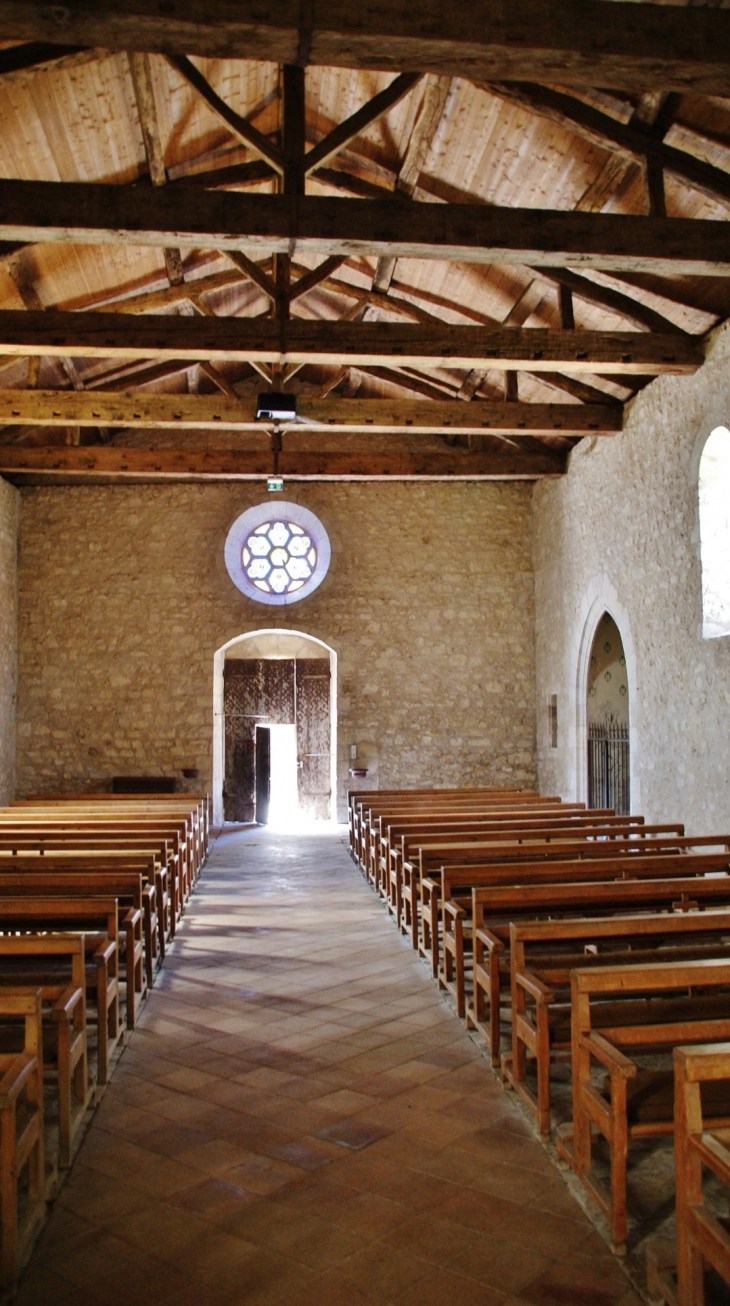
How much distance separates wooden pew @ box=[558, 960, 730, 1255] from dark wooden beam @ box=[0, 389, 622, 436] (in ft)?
25.8

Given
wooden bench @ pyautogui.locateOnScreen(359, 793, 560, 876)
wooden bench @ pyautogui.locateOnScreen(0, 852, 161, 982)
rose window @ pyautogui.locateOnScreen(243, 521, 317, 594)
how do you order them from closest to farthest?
wooden bench @ pyautogui.locateOnScreen(0, 852, 161, 982) < wooden bench @ pyautogui.locateOnScreen(359, 793, 560, 876) < rose window @ pyautogui.locateOnScreen(243, 521, 317, 594)

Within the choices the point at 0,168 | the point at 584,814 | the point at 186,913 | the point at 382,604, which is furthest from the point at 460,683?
the point at 0,168

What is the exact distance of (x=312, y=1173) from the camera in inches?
124

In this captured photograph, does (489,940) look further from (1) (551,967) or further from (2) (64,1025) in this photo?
(2) (64,1025)

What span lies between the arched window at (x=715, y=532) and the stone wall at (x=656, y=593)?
4.2 inches

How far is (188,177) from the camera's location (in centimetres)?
801

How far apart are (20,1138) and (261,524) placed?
1198 centimetres

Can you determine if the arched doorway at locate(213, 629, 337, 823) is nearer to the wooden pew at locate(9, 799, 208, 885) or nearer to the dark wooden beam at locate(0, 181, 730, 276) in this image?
the wooden pew at locate(9, 799, 208, 885)

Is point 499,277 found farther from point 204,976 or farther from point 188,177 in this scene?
point 204,976

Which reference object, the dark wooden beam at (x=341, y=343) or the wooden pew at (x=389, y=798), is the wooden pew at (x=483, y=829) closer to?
the wooden pew at (x=389, y=798)

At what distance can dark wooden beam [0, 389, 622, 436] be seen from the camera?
1000 centimetres

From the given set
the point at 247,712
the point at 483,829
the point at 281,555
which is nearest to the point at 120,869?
the point at 483,829

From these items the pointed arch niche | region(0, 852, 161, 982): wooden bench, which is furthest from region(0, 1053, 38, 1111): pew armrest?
the pointed arch niche

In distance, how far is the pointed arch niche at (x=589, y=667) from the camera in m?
9.92
